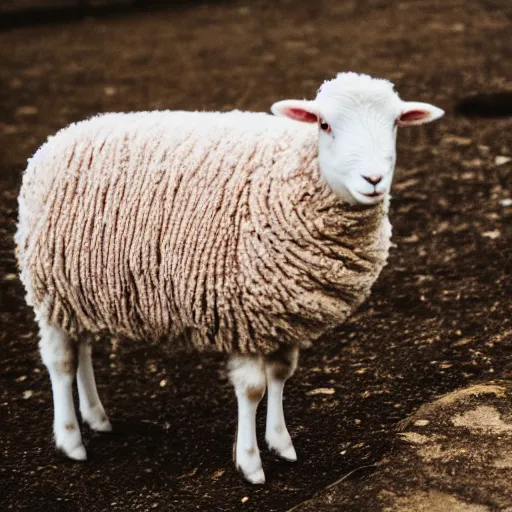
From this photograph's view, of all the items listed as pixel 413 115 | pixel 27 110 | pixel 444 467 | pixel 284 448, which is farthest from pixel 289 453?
pixel 27 110

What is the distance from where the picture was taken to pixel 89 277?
3379mm

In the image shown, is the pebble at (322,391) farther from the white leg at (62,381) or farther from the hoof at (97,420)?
the white leg at (62,381)

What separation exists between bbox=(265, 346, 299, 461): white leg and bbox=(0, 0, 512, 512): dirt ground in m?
0.07

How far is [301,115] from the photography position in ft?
10.2

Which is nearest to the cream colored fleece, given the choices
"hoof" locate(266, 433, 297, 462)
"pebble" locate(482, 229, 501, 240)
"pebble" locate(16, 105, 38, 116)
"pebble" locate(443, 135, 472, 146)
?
"hoof" locate(266, 433, 297, 462)

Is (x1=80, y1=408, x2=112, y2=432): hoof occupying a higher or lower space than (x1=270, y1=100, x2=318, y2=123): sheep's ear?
lower

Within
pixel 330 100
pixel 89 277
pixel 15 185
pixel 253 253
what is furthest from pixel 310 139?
pixel 15 185

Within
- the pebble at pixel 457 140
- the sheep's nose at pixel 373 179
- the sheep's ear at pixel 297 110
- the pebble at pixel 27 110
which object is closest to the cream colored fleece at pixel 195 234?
the sheep's ear at pixel 297 110

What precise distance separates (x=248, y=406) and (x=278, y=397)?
197mm

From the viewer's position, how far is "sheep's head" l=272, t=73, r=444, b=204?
2.89 m

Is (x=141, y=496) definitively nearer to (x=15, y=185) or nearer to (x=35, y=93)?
(x=15, y=185)

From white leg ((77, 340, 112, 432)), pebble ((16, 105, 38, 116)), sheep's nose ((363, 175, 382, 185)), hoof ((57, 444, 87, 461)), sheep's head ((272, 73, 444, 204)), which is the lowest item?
hoof ((57, 444, 87, 461))

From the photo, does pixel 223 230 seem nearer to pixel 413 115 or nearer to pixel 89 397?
pixel 413 115

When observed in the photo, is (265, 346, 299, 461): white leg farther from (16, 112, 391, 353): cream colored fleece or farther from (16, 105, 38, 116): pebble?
(16, 105, 38, 116): pebble
